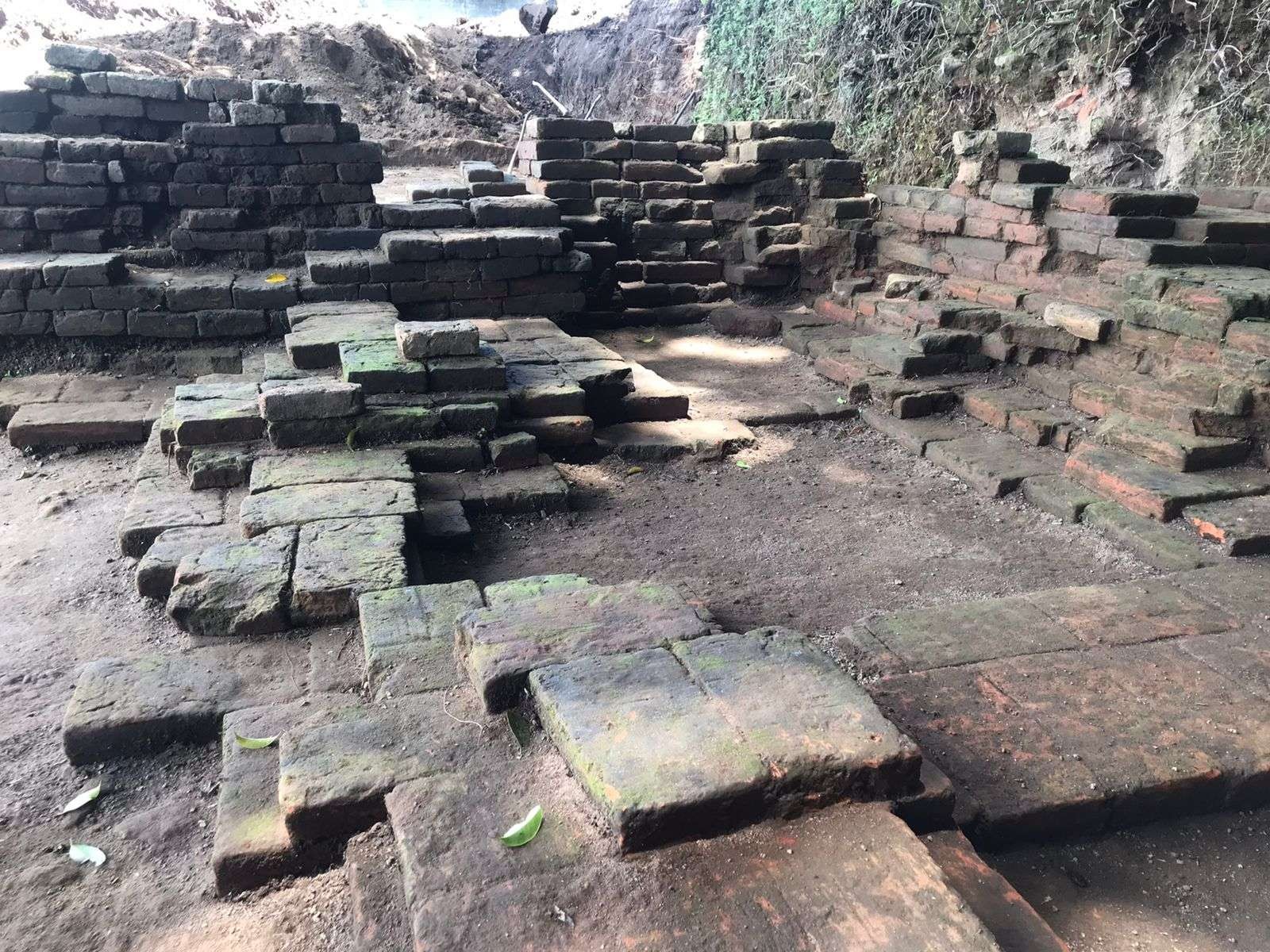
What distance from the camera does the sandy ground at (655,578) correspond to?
2.09 metres

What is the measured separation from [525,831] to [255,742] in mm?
903

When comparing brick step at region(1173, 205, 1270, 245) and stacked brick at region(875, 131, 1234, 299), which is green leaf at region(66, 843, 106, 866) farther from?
brick step at region(1173, 205, 1270, 245)

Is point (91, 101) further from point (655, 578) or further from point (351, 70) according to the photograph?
point (351, 70)

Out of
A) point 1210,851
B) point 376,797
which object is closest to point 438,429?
point 376,797

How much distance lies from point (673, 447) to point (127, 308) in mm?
3671

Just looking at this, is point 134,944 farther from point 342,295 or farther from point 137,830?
point 342,295

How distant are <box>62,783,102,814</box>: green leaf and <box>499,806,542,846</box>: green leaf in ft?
4.05

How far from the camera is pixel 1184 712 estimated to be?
8.84 ft

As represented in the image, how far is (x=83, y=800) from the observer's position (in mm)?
2410

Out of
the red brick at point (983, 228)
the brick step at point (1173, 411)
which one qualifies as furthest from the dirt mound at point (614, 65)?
the brick step at point (1173, 411)

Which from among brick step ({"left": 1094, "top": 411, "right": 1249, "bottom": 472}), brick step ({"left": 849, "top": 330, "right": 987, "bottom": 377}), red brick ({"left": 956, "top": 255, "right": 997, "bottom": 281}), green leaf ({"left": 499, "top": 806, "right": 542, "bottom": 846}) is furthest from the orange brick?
green leaf ({"left": 499, "top": 806, "right": 542, "bottom": 846})

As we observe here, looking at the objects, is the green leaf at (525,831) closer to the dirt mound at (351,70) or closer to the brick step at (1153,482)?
the brick step at (1153,482)

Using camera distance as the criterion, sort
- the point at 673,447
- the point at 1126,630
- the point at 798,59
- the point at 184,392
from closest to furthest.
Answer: the point at 1126,630 → the point at 184,392 → the point at 673,447 → the point at 798,59

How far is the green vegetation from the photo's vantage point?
727cm
